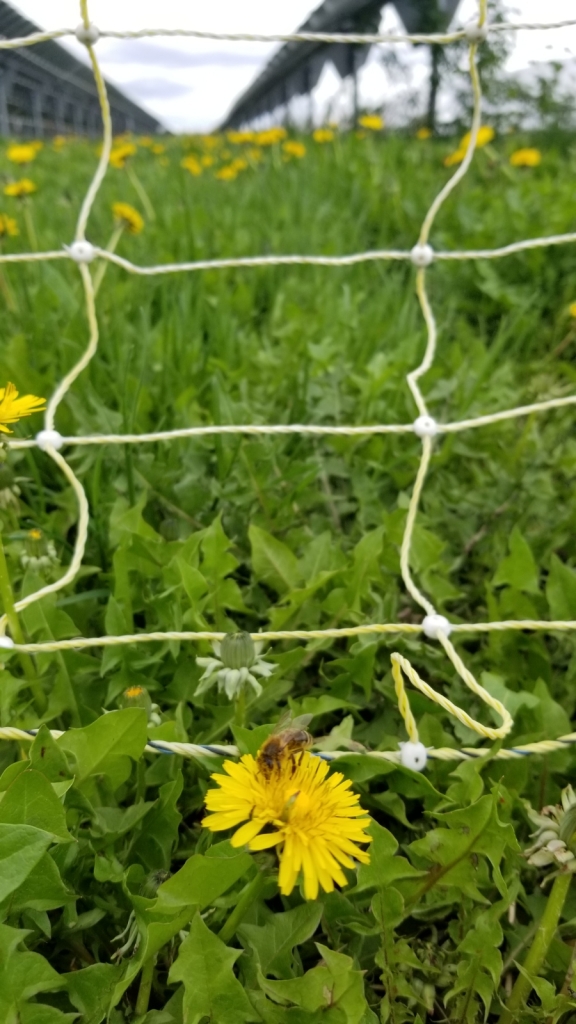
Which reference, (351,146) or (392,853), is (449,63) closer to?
(351,146)

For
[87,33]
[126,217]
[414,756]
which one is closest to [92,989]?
[414,756]

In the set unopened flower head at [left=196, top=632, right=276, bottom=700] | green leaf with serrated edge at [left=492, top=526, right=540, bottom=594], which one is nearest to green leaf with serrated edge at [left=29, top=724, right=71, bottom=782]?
unopened flower head at [left=196, top=632, right=276, bottom=700]

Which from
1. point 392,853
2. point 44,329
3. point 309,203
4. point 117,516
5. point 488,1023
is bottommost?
point 488,1023

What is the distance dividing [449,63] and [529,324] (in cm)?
268

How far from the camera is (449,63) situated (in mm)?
3594

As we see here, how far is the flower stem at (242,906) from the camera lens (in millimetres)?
447

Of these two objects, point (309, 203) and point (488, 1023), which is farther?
point (309, 203)

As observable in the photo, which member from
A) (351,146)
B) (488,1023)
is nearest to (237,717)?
(488,1023)

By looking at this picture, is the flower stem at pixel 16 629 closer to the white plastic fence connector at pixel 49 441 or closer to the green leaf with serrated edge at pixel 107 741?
the green leaf with serrated edge at pixel 107 741

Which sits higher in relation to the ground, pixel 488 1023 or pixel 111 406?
pixel 111 406

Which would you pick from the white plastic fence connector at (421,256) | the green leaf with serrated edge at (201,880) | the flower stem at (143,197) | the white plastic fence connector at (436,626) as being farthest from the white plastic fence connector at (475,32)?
the flower stem at (143,197)

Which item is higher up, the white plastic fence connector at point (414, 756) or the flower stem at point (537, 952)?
the white plastic fence connector at point (414, 756)

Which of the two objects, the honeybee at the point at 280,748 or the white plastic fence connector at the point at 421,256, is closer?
the honeybee at the point at 280,748

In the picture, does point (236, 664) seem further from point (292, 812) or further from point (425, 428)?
point (425, 428)
